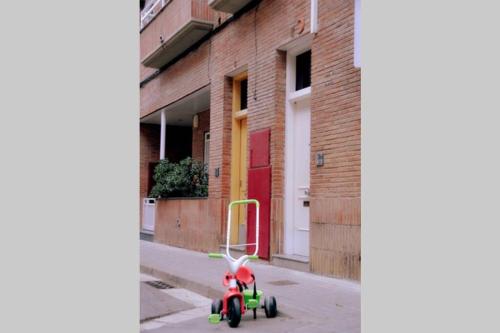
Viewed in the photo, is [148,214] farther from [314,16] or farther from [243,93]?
[314,16]

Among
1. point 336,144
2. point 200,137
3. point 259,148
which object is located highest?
point 200,137

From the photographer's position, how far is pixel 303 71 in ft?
33.6

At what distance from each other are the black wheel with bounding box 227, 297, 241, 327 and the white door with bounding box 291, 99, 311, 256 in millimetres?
3894

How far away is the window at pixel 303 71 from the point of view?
33.0ft

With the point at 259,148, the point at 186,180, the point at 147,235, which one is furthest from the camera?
the point at 147,235

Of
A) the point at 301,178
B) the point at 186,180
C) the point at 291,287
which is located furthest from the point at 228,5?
the point at 291,287

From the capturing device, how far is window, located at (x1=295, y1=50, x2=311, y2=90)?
1007cm

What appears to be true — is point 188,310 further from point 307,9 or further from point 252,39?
point 252,39

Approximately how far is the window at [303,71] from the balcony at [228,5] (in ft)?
5.93

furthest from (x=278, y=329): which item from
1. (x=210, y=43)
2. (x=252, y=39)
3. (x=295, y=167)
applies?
(x=210, y=43)

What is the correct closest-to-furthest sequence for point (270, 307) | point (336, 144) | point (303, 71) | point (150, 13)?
point (270, 307), point (336, 144), point (303, 71), point (150, 13)

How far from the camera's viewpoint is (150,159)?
19812mm

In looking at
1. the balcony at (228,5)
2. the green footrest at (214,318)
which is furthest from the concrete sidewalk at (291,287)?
the balcony at (228,5)

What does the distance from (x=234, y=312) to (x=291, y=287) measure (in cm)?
212
